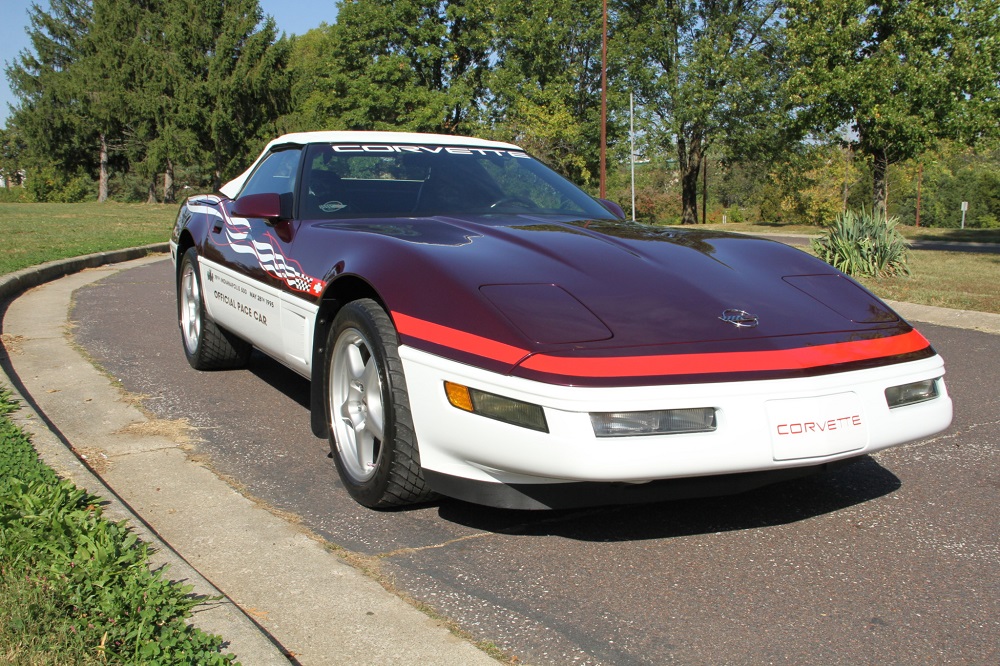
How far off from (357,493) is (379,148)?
76.7 inches

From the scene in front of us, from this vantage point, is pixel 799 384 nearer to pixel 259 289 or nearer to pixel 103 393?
pixel 259 289

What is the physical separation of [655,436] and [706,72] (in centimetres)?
4071

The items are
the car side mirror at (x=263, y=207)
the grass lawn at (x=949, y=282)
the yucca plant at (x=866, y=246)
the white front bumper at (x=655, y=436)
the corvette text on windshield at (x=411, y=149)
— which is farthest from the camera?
the yucca plant at (x=866, y=246)

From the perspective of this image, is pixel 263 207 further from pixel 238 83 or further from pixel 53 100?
pixel 53 100

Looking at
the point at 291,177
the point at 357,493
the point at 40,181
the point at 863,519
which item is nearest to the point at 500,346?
the point at 357,493

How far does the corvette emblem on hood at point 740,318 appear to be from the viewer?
296 cm

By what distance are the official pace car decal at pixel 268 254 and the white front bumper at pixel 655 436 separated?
41.4 inches

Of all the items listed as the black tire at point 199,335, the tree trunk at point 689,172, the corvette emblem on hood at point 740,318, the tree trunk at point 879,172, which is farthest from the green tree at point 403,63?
the corvette emblem on hood at point 740,318

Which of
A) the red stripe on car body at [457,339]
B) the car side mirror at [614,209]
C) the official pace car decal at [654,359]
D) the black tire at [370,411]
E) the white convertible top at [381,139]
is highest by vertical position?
the white convertible top at [381,139]

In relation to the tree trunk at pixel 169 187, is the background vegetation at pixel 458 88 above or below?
above

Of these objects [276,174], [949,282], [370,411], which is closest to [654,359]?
[370,411]

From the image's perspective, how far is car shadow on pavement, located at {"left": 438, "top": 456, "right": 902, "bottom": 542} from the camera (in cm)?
322

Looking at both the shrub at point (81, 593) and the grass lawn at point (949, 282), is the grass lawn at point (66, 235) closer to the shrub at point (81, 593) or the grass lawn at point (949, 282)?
the shrub at point (81, 593)

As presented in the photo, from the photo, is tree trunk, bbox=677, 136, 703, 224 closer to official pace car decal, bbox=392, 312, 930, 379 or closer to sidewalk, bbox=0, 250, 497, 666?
sidewalk, bbox=0, 250, 497, 666
